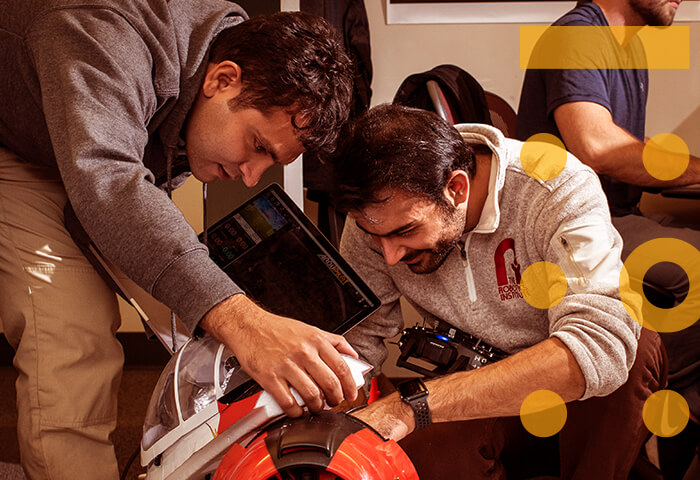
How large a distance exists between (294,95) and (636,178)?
3.20 ft

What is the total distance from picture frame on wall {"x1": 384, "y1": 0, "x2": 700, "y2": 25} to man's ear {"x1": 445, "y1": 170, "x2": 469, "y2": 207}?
4.23 ft

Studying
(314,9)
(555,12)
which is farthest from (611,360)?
(555,12)

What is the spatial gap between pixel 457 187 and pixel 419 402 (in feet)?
1.38

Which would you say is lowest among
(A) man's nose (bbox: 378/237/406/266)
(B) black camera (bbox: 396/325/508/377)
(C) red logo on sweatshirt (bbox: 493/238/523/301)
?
(B) black camera (bbox: 396/325/508/377)

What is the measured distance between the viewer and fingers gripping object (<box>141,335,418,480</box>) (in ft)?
2.27

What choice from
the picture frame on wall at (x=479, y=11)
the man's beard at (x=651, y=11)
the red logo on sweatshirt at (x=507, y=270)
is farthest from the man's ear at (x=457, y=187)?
the picture frame on wall at (x=479, y=11)

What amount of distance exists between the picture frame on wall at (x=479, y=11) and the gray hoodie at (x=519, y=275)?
117cm

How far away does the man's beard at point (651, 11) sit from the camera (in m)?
1.66

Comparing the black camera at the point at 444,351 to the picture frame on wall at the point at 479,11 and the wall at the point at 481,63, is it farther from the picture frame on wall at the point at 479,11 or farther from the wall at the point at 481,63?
the picture frame on wall at the point at 479,11

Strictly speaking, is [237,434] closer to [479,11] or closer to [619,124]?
[619,124]
